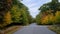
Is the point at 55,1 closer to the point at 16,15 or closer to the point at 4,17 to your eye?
the point at 16,15

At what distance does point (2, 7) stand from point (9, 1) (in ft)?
6.28

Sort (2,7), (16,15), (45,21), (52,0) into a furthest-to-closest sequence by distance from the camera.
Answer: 1. (52,0)
2. (45,21)
3. (16,15)
4. (2,7)

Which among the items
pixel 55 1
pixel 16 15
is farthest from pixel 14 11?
pixel 55 1

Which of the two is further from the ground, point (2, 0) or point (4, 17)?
point (2, 0)

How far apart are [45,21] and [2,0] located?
2318 inches

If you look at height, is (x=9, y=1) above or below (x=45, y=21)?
above

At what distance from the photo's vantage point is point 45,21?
3469 inches

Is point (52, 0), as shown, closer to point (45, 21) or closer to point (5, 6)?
point (45, 21)

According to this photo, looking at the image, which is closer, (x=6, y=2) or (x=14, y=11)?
(x=6, y=2)

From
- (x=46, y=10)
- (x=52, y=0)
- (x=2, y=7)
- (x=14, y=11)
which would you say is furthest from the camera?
(x=46, y=10)

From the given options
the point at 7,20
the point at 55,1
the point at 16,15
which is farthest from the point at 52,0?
the point at 7,20

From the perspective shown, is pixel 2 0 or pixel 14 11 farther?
pixel 14 11

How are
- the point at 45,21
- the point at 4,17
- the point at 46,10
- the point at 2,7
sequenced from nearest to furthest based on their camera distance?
the point at 2,7 < the point at 4,17 < the point at 45,21 < the point at 46,10

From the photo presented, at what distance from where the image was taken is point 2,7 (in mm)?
30125
